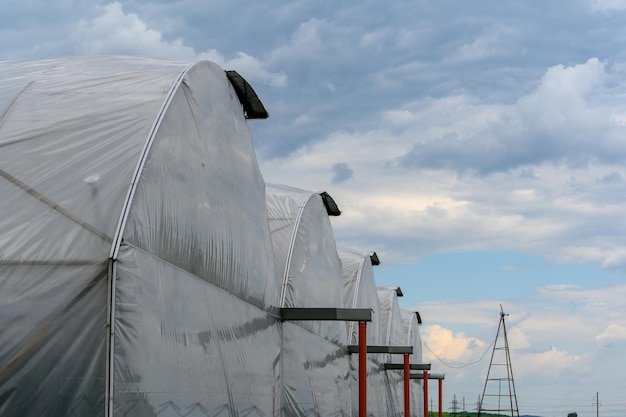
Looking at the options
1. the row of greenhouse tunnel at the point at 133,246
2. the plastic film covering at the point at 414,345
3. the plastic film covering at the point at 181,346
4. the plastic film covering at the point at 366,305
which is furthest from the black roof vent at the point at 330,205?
the plastic film covering at the point at 414,345

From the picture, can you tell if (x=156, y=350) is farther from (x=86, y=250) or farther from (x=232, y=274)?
(x=232, y=274)

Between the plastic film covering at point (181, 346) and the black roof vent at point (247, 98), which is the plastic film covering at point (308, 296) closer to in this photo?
the plastic film covering at point (181, 346)

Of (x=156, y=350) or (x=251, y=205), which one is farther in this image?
(x=251, y=205)

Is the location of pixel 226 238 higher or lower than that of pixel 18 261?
higher

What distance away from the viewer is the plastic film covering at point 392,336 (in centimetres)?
4256

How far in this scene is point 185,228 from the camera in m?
13.0

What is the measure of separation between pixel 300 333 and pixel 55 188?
36.1 ft

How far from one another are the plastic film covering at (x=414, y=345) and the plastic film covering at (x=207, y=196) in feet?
→ 126

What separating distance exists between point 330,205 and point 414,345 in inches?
1265

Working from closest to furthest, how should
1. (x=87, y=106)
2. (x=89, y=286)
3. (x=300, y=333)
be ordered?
1. (x=89, y=286)
2. (x=87, y=106)
3. (x=300, y=333)

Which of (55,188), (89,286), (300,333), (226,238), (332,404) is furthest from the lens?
(332,404)

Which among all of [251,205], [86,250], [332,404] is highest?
[251,205]

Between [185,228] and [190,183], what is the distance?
758 millimetres

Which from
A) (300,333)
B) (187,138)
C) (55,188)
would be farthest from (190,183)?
(300,333)
